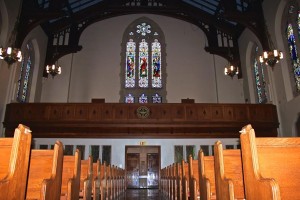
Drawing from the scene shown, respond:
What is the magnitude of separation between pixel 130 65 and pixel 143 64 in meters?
0.72

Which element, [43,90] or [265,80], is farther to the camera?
[43,90]

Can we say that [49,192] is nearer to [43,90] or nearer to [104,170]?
[104,170]

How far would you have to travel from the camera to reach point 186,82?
13.9 metres

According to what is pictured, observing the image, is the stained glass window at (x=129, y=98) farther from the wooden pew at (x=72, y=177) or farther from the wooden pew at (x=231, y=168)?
the wooden pew at (x=231, y=168)

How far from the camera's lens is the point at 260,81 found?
12.4m

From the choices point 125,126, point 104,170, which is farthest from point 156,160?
point 104,170

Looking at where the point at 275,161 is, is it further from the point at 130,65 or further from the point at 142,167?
the point at 130,65

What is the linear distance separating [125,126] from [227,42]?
7504mm

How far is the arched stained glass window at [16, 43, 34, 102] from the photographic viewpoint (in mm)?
11641

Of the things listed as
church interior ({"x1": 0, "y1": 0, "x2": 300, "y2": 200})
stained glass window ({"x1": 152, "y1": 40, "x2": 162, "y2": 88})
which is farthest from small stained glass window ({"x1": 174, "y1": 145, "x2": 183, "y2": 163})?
stained glass window ({"x1": 152, "y1": 40, "x2": 162, "y2": 88})

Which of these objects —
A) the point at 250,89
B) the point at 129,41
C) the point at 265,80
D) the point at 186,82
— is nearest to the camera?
the point at 265,80

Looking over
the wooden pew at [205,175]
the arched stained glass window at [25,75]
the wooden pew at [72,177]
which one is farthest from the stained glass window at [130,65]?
the wooden pew at [205,175]

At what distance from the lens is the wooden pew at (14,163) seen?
1.68m

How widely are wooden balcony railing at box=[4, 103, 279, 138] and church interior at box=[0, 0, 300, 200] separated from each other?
0.04 m
